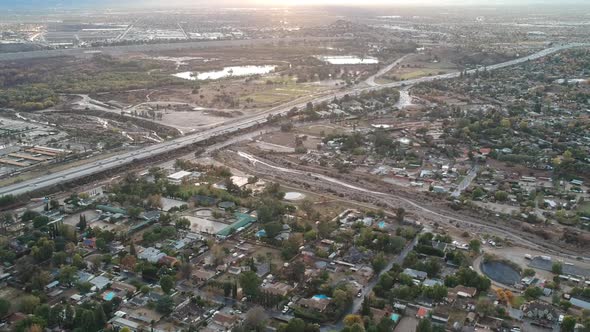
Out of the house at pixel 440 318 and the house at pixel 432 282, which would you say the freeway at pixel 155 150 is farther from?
the house at pixel 440 318

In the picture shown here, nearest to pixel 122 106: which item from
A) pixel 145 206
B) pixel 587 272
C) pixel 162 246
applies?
pixel 145 206

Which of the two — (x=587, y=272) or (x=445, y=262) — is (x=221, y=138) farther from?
(x=587, y=272)

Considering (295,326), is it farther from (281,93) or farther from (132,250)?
(281,93)

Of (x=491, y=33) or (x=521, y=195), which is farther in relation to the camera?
(x=491, y=33)

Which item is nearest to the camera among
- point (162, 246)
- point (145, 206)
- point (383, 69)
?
point (162, 246)

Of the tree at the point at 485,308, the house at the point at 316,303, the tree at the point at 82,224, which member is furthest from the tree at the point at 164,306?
the tree at the point at 485,308

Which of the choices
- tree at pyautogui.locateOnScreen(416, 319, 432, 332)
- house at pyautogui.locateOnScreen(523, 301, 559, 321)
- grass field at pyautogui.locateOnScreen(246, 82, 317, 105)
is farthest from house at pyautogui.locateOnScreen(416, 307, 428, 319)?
grass field at pyautogui.locateOnScreen(246, 82, 317, 105)
